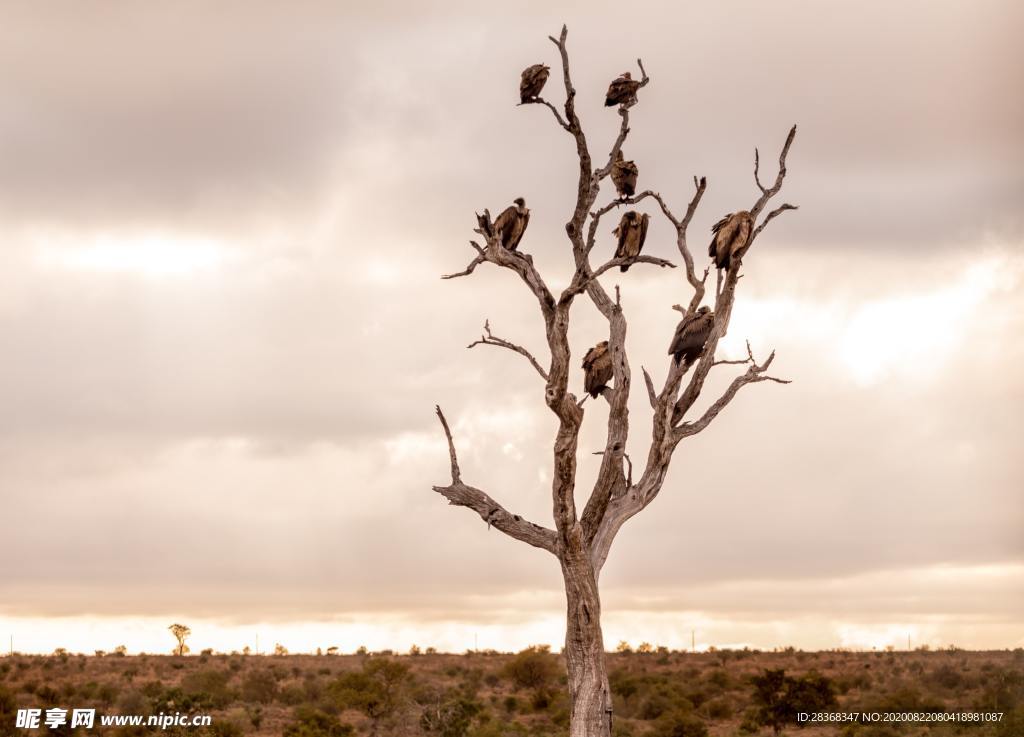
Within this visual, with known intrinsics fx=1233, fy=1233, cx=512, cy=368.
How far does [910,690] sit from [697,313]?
1085 inches

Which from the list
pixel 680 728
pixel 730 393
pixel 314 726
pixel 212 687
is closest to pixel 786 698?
pixel 680 728

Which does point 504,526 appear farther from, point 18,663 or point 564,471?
point 18,663

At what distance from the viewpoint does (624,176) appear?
45.4 ft

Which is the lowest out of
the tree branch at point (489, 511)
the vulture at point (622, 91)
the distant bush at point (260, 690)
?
the distant bush at point (260, 690)

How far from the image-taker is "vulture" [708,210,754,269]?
1370 centimetres

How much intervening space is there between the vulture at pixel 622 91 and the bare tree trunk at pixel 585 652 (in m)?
5.02

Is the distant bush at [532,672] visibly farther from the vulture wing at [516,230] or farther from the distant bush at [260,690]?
the vulture wing at [516,230]

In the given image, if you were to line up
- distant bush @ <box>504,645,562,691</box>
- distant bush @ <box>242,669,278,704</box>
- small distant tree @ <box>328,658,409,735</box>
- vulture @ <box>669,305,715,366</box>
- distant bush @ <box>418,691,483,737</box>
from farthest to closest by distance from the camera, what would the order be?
distant bush @ <box>504,645,562,691</box> < distant bush @ <box>242,669,278,704</box> < small distant tree @ <box>328,658,409,735</box> < distant bush @ <box>418,691,483,737</box> < vulture @ <box>669,305,715,366</box>

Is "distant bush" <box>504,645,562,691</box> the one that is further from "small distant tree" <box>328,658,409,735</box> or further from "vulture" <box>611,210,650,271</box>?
"vulture" <box>611,210,650,271</box>

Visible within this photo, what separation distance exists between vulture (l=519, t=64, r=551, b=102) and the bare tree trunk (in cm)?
503

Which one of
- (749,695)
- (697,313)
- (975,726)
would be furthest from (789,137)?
(749,695)

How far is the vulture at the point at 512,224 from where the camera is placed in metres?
13.5

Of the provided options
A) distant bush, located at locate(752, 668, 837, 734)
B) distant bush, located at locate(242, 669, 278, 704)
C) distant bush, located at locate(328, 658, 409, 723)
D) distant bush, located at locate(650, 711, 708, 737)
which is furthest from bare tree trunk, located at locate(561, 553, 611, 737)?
distant bush, located at locate(242, 669, 278, 704)

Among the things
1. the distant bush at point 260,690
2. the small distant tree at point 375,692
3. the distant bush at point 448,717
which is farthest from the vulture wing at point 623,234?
the distant bush at point 260,690
